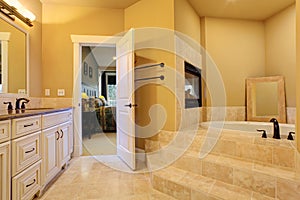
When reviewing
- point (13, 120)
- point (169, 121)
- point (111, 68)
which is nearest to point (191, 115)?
point (169, 121)

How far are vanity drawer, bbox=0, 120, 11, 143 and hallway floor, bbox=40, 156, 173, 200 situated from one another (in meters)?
0.94

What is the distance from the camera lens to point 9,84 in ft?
8.09

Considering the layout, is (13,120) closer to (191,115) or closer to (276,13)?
(191,115)

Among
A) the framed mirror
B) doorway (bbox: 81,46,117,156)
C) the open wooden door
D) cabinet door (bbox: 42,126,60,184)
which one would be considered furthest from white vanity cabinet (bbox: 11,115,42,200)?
the framed mirror

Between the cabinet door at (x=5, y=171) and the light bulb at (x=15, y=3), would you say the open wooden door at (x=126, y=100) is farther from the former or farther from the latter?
the cabinet door at (x=5, y=171)

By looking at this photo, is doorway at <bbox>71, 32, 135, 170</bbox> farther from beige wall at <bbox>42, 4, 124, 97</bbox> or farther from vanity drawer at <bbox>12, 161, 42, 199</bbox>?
vanity drawer at <bbox>12, 161, 42, 199</bbox>

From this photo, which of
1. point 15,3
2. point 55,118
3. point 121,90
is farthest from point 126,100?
point 15,3

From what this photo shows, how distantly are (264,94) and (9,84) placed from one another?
13.2ft

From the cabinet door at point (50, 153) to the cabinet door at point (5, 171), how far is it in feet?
1.90

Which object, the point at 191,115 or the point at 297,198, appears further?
the point at 191,115

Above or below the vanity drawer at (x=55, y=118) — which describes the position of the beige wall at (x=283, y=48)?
above

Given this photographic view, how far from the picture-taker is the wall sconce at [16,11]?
93.4 inches

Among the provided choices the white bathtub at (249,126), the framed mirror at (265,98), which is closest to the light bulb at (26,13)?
the white bathtub at (249,126)

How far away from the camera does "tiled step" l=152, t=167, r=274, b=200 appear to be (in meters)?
1.74
